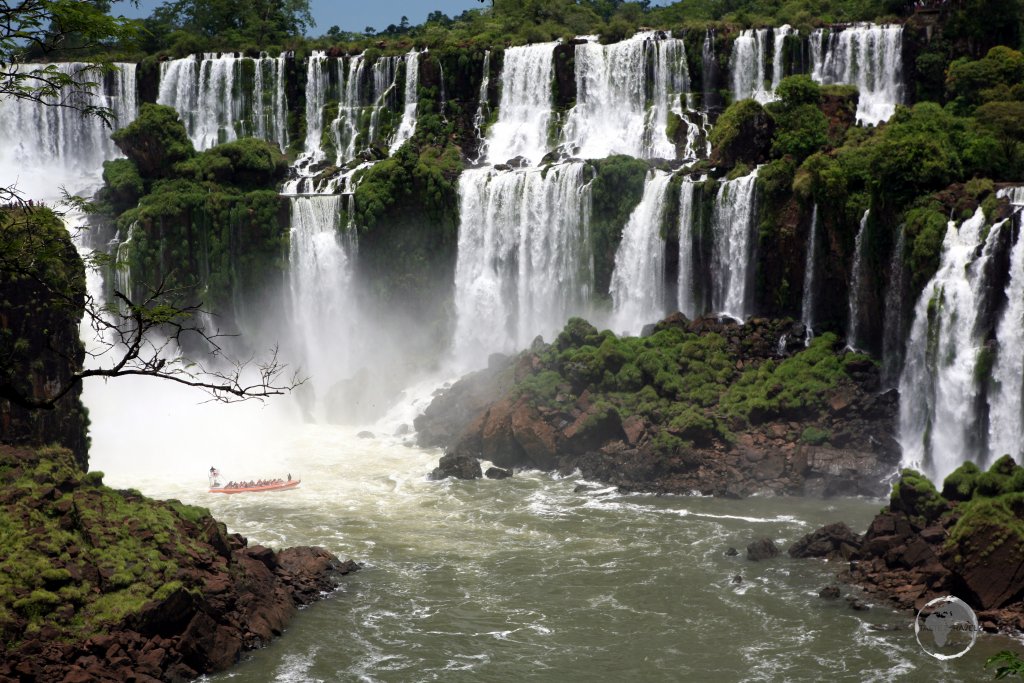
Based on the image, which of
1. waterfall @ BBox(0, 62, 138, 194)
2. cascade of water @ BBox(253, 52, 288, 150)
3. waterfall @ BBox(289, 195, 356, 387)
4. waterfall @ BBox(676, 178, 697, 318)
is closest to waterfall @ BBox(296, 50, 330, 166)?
cascade of water @ BBox(253, 52, 288, 150)

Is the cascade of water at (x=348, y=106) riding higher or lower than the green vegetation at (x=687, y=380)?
higher

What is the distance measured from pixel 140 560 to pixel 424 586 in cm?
687

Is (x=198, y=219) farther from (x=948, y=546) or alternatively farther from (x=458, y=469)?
(x=948, y=546)

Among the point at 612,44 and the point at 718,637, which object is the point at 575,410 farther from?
the point at 612,44

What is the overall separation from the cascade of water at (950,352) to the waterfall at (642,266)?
11.7 meters

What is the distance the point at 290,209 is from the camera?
4956cm

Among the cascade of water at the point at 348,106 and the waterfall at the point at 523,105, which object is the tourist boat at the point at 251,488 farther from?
the cascade of water at the point at 348,106

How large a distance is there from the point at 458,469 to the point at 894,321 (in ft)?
47.1

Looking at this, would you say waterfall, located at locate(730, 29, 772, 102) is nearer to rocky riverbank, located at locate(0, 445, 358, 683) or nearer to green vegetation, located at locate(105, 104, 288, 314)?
green vegetation, located at locate(105, 104, 288, 314)

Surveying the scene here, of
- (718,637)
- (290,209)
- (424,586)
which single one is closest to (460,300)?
(290,209)

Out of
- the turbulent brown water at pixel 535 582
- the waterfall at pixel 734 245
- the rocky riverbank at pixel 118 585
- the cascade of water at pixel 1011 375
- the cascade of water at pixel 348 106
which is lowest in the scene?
the turbulent brown water at pixel 535 582

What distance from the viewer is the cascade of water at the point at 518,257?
46656mm

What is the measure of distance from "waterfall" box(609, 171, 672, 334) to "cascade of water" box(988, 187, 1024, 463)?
48.0 feet

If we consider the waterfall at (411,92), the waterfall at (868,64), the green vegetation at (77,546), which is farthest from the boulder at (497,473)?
the waterfall at (411,92)
